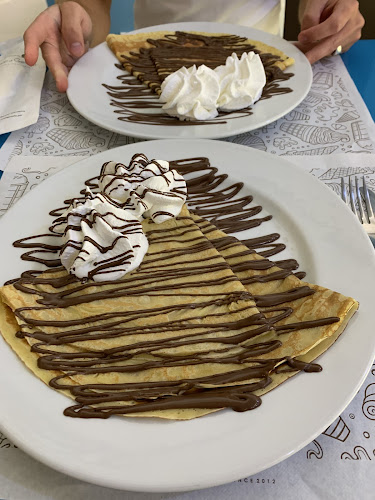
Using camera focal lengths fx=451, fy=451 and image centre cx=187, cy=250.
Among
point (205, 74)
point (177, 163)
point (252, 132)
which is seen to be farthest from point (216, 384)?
point (205, 74)

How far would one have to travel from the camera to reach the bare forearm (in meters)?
2.55

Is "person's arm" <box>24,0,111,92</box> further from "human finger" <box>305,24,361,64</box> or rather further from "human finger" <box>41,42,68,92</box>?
"human finger" <box>305,24,361,64</box>

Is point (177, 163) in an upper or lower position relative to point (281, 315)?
upper

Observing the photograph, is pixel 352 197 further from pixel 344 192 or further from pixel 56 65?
pixel 56 65

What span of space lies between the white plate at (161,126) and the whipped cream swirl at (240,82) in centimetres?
6

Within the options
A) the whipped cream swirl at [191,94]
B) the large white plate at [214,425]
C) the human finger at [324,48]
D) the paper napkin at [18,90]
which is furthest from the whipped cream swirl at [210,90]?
the large white plate at [214,425]

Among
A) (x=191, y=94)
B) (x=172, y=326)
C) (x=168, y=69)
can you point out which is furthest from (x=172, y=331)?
(x=168, y=69)

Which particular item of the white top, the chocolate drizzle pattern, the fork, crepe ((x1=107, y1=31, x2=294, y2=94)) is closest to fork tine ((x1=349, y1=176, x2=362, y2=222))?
the fork

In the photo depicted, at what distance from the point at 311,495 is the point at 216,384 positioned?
29cm

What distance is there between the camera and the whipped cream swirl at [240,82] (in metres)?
1.88

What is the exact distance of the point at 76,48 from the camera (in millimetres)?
2186

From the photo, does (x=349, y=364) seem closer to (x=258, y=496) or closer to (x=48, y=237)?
(x=258, y=496)

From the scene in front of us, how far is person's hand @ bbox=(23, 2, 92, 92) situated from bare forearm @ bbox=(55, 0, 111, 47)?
0.70ft

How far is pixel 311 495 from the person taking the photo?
91 centimetres
